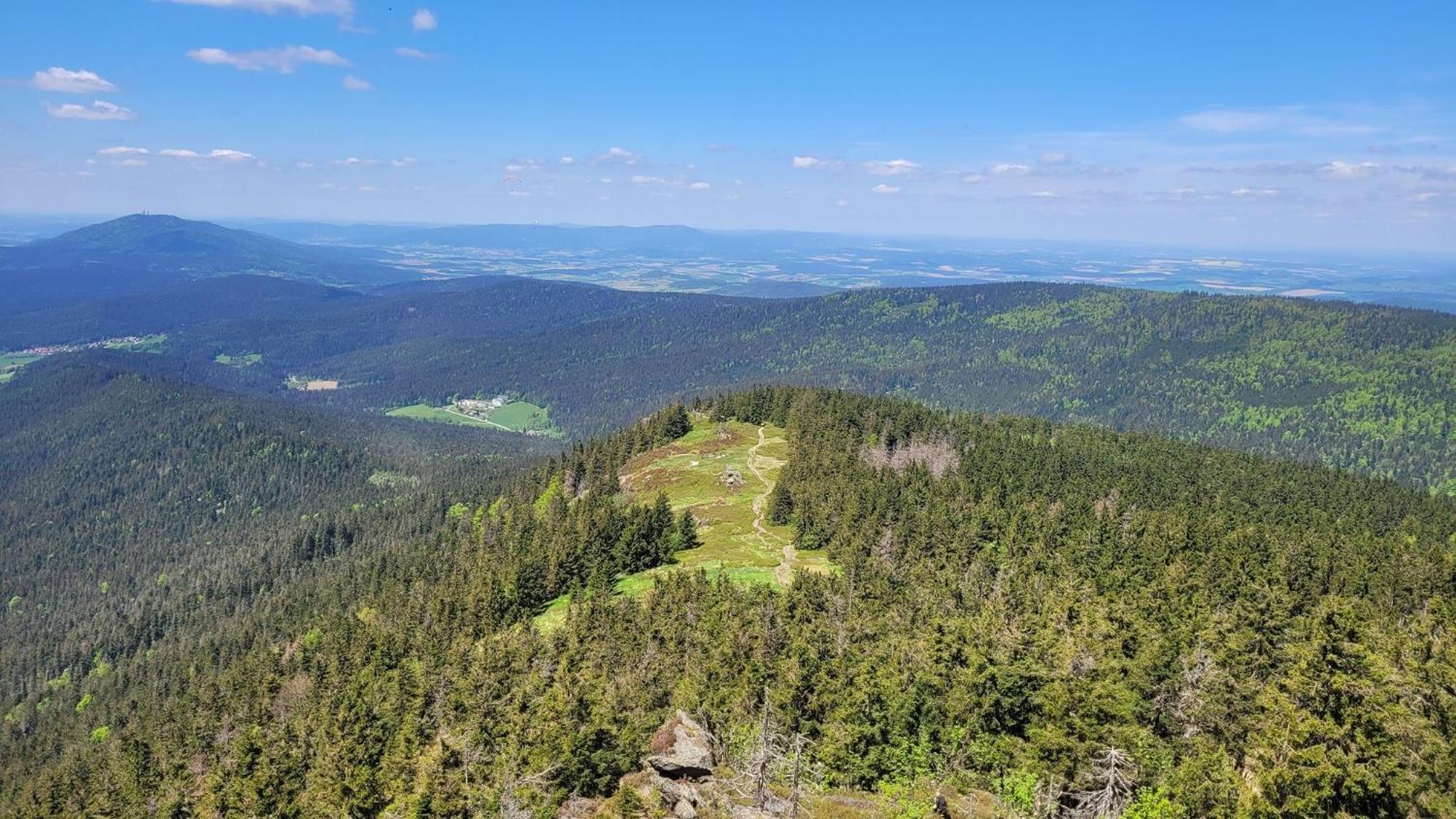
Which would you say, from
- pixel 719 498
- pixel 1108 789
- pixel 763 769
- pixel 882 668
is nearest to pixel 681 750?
pixel 763 769

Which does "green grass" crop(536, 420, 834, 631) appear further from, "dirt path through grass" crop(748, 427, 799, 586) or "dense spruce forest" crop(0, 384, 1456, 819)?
"dense spruce forest" crop(0, 384, 1456, 819)

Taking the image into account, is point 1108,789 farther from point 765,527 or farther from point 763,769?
point 765,527

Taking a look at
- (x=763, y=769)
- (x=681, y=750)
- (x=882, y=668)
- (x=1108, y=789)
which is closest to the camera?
(x=1108, y=789)

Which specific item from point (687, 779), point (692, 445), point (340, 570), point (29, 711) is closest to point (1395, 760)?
point (687, 779)

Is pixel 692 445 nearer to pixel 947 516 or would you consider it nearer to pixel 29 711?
pixel 947 516

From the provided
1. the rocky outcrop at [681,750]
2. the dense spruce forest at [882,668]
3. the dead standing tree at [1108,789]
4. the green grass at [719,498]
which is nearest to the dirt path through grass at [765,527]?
the green grass at [719,498]

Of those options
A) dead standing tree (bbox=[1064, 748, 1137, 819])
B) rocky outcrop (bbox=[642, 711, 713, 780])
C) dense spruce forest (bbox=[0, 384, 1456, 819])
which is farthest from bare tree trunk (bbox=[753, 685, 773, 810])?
dead standing tree (bbox=[1064, 748, 1137, 819])

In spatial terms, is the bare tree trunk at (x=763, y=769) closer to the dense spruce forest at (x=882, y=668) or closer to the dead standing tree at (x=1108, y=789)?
the dense spruce forest at (x=882, y=668)
